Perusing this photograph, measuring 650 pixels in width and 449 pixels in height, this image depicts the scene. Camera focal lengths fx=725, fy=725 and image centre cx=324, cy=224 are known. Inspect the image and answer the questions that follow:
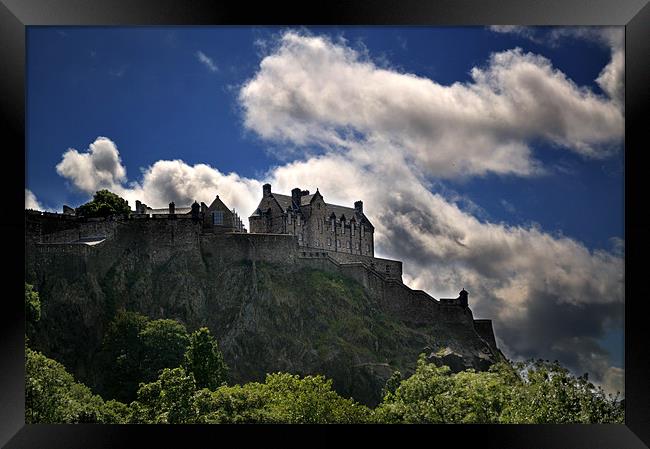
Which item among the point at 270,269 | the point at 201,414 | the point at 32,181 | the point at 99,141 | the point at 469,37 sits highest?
the point at 469,37

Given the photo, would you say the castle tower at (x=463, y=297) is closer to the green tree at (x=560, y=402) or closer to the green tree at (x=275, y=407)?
the green tree at (x=275, y=407)

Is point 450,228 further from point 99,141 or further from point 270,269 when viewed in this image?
point 99,141

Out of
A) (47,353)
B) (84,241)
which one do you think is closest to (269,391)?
(47,353)

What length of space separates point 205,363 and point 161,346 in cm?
177

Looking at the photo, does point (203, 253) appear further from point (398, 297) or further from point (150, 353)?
point (398, 297)

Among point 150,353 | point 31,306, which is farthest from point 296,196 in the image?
point 31,306

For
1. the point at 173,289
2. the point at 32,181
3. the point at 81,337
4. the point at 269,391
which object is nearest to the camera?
the point at 269,391

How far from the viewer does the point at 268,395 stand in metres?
15.9

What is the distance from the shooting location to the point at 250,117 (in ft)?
68.5

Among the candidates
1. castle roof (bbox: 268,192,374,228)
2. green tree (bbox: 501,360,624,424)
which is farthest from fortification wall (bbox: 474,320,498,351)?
green tree (bbox: 501,360,624,424)

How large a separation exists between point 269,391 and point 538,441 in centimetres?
1205

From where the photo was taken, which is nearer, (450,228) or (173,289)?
(450,228)

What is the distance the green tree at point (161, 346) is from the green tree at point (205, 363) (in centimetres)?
48

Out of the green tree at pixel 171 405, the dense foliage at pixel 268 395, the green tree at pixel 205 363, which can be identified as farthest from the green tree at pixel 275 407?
the green tree at pixel 205 363
